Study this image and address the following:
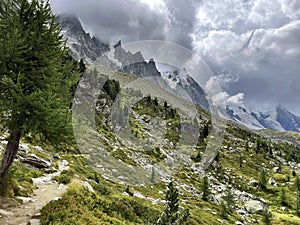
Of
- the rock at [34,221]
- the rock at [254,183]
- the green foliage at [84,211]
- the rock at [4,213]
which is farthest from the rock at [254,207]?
the rock at [4,213]

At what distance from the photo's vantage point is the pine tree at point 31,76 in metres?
14.9

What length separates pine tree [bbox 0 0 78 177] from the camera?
1494 cm

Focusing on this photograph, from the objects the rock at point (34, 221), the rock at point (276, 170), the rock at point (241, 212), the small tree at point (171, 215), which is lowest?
the rock at point (241, 212)

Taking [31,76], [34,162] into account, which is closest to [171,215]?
[31,76]

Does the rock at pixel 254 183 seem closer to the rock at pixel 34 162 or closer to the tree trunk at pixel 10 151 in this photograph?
the rock at pixel 34 162

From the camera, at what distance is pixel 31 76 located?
655 inches

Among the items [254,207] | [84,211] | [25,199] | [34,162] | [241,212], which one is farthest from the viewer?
[254,207]

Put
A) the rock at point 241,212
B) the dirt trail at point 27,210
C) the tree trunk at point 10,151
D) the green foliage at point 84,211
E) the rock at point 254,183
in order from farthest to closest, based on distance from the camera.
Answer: the rock at point 254,183 < the rock at point 241,212 < the tree trunk at point 10,151 < the green foliage at point 84,211 < the dirt trail at point 27,210

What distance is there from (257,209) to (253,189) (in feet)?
112

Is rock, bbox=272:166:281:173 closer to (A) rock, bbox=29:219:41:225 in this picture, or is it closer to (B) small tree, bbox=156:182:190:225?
(B) small tree, bbox=156:182:190:225

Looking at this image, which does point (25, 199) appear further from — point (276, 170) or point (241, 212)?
point (276, 170)

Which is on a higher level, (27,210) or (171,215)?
(171,215)

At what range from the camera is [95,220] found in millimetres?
15055

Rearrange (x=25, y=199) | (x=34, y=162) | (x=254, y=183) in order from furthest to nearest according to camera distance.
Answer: (x=254, y=183) < (x=34, y=162) < (x=25, y=199)
